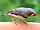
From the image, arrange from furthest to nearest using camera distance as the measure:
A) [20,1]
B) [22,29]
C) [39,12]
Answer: [20,1] < [39,12] < [22,29]

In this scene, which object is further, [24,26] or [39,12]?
[39,12]

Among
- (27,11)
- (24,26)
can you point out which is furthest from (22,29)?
(27,11)

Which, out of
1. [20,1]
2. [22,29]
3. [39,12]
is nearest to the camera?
[22,29]

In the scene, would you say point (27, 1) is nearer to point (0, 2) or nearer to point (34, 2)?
point (34, 2)

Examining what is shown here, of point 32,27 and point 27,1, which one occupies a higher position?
point 27,1

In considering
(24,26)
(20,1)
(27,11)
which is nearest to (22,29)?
(24,26)

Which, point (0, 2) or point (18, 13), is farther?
point (0, 2)

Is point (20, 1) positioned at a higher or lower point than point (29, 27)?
higher

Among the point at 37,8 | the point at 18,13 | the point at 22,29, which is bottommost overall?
the point at 22,29

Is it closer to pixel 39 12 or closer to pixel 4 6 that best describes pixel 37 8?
pixel 39 12
